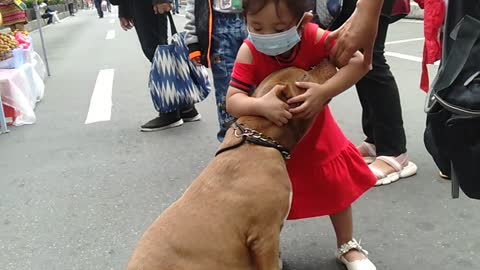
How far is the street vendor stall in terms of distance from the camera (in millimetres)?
5375

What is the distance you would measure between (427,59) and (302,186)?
0.73m

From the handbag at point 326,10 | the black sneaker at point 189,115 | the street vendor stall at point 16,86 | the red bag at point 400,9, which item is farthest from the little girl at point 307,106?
the street vendor stall at point 16,86

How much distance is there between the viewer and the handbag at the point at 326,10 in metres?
2.59

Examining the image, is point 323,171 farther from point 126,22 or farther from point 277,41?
point 126,22

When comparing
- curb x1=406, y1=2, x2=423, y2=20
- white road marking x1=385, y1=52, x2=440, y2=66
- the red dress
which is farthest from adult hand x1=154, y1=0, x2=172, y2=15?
curb x1=406, y1=2, x2=423, y2=20

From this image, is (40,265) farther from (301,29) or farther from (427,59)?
(427,59)

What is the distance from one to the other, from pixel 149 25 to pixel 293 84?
2.89 meters

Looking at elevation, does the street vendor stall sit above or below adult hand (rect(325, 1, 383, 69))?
below

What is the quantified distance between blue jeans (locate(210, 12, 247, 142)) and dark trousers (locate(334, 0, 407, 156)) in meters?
0.54

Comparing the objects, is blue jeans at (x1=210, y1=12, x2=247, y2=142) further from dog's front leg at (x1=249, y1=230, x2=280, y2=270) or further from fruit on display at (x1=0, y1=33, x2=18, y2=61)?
fruit on display at (x1=0, y1=33, x2=18, y2=61)

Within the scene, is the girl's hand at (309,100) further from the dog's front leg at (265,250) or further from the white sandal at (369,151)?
the white sandal at (369,151)

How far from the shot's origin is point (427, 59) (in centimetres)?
223

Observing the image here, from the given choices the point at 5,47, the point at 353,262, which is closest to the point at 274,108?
the point at 353,262

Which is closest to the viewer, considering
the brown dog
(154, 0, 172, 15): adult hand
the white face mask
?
the brown dog
